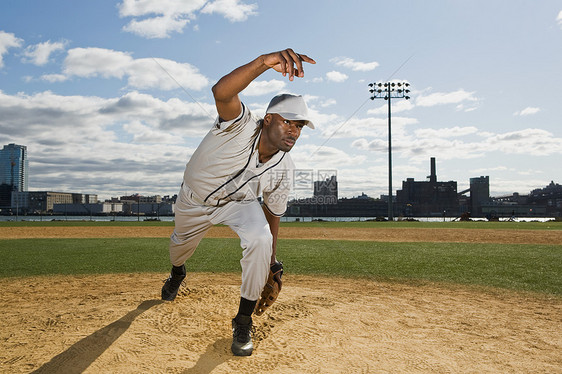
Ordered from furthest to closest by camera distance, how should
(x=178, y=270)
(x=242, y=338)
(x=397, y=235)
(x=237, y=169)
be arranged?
(x=397, y=235), (x=178, y=270), (x=237, y=169), (x=242, y=338)

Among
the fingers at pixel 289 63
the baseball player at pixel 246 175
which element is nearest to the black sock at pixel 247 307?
the baseball player at pixel 246 175

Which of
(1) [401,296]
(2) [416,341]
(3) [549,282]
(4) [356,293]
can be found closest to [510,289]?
(3) [549,282]

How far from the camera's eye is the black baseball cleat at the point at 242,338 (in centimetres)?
313

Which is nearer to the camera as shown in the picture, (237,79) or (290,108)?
(237,79)

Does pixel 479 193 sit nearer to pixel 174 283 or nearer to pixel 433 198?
pixel 433 198

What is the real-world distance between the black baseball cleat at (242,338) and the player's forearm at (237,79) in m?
1.77

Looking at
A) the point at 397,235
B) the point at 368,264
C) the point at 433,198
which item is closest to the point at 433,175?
the point at 433,198

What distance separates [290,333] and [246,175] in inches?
58.3

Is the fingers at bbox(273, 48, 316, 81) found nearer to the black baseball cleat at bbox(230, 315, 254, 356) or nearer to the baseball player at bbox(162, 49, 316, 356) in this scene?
the baseball player at bbox(162, 49, 316, 356)

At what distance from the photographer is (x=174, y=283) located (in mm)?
4684

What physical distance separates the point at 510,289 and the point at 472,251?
20.5 feet

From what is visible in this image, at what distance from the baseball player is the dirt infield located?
410mm

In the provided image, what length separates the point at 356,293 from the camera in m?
5.64

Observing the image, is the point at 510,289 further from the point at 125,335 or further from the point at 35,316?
the point at 35,316
